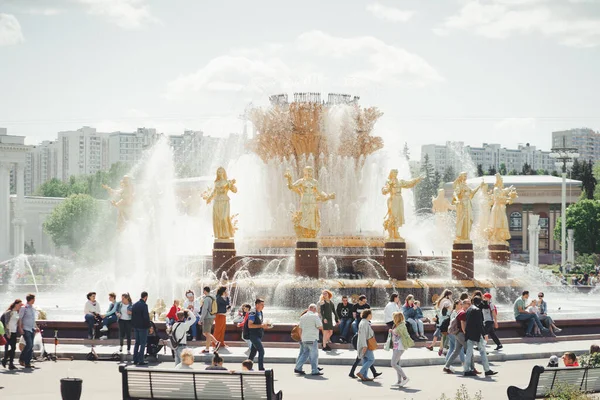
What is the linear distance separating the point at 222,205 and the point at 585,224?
207 feet

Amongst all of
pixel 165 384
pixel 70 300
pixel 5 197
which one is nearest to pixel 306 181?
pixel 70 300

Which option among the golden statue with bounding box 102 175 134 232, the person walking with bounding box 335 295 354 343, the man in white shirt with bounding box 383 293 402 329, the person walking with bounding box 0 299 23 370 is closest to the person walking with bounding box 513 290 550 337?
the man in white shirt with bounding box 383 293 402 329

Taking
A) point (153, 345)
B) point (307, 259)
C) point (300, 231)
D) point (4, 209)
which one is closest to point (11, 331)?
point (153, 345)

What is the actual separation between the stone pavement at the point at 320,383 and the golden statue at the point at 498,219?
16.3 m

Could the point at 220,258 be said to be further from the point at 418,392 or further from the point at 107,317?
the point at 418,392

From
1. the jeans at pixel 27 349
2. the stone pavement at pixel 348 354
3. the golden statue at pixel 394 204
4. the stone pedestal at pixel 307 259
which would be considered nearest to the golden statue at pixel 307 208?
the stone pedestal at pixel 307 259

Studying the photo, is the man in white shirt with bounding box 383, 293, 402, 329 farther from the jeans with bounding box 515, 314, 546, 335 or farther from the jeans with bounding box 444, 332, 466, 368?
the jeans with bounding box 515, 314, 546, 335

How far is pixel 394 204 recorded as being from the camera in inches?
1080

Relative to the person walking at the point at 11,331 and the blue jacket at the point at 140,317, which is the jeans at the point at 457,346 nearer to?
the blue jacket at the point at 140,317

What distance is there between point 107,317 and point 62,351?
1.46 meters

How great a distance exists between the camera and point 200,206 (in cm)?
3681

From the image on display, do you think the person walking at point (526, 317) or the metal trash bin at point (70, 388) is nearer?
the metal trash bin at point (70, 388)

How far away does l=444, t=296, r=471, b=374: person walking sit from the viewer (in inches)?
627

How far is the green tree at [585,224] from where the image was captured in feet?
278
